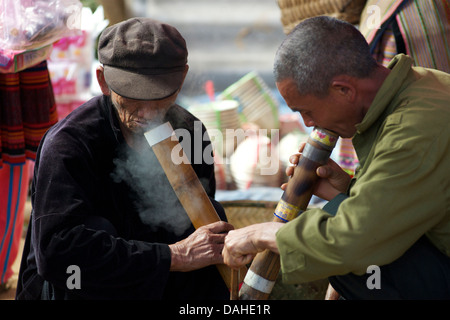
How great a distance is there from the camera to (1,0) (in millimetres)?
3012

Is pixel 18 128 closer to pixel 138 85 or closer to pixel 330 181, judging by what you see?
pixel 138 85

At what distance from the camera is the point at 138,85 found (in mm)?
2154

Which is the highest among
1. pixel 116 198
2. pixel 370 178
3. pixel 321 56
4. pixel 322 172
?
pixel 321 56

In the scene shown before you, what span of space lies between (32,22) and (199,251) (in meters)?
1.64

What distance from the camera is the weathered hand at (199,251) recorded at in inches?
87.5

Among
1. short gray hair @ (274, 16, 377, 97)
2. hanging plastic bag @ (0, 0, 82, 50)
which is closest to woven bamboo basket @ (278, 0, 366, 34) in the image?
hanging plastic bag @ (0, 0, 82, 50)

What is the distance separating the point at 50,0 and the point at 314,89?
182cm

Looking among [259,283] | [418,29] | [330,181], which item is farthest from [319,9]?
[259,283]

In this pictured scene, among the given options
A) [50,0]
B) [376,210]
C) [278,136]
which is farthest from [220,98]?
[376,210]

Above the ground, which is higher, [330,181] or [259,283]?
[330,181]

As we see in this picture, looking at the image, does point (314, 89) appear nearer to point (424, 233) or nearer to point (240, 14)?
point (424, 233)

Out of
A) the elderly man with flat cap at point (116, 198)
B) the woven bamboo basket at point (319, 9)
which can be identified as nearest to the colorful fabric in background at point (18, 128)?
the elderly man with flat cap at point (116, 198)

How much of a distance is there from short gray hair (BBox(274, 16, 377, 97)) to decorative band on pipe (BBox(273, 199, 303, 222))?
506mm

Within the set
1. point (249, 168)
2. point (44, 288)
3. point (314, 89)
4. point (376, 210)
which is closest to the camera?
point (376, 210)
